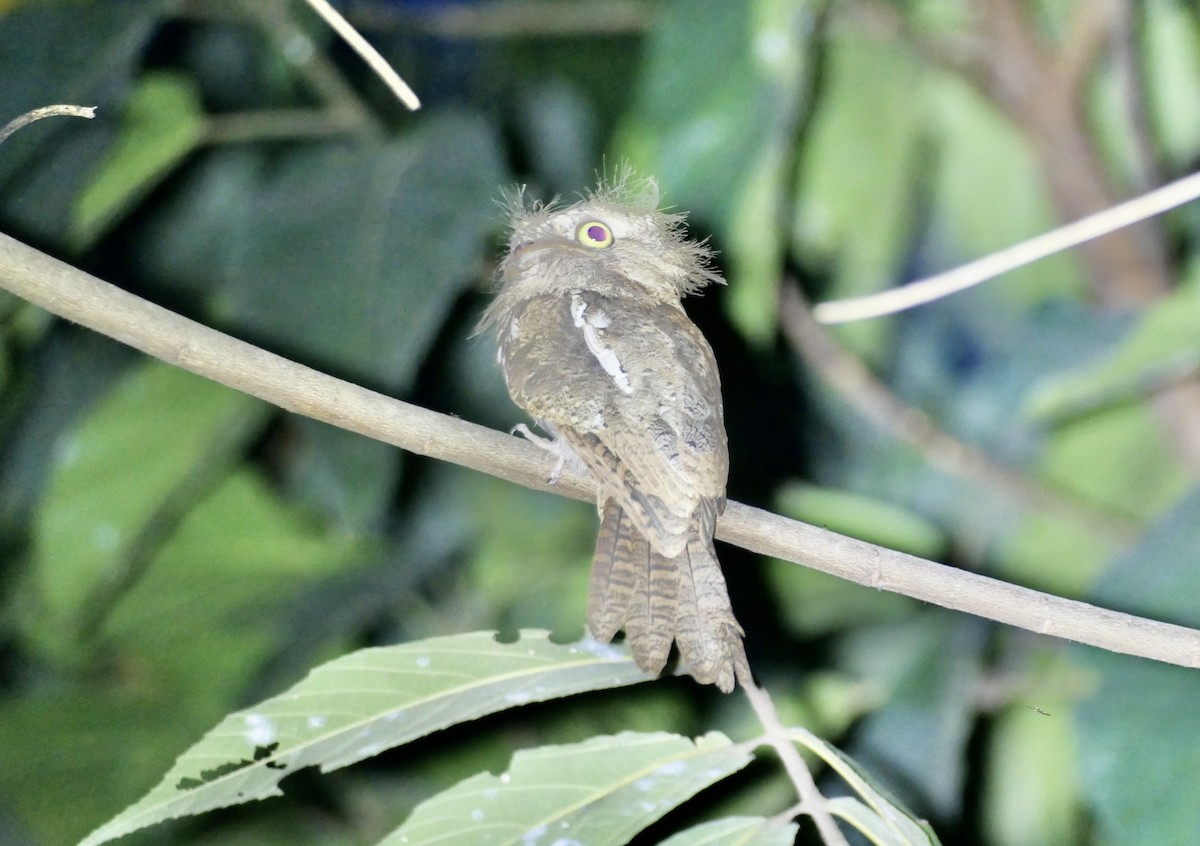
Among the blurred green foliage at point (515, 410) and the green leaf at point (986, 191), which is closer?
the blurred green foliage at point (515, 410)

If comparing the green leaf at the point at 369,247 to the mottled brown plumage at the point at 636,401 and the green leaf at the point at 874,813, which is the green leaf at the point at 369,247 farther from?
the green leaf at the point at 874,813

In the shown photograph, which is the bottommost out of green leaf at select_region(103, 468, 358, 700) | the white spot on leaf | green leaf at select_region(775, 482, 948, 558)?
the white spot on leaf

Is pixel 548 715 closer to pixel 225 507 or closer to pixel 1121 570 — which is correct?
pixel 225 507

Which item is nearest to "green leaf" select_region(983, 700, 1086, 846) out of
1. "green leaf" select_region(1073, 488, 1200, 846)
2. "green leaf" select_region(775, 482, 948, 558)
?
"green leaf" select_region(775, 482, 948, 558)

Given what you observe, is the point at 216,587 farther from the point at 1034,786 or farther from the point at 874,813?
the point at 874,813

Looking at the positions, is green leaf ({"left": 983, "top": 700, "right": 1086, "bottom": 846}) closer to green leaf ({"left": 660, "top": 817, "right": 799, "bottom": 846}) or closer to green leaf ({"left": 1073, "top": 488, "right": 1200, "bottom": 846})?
green leaf ({"left": 1073, "top": 488, "right": 1200, "bottom": 846})

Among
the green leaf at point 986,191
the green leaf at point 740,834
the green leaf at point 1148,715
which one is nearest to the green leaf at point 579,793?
the green leaf at point 740,834

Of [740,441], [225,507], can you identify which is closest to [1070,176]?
[740,441]

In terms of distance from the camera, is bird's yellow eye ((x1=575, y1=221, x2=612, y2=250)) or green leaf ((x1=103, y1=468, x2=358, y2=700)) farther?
green leaf ((x1=103, y1=468, x2=358, y2=700))
